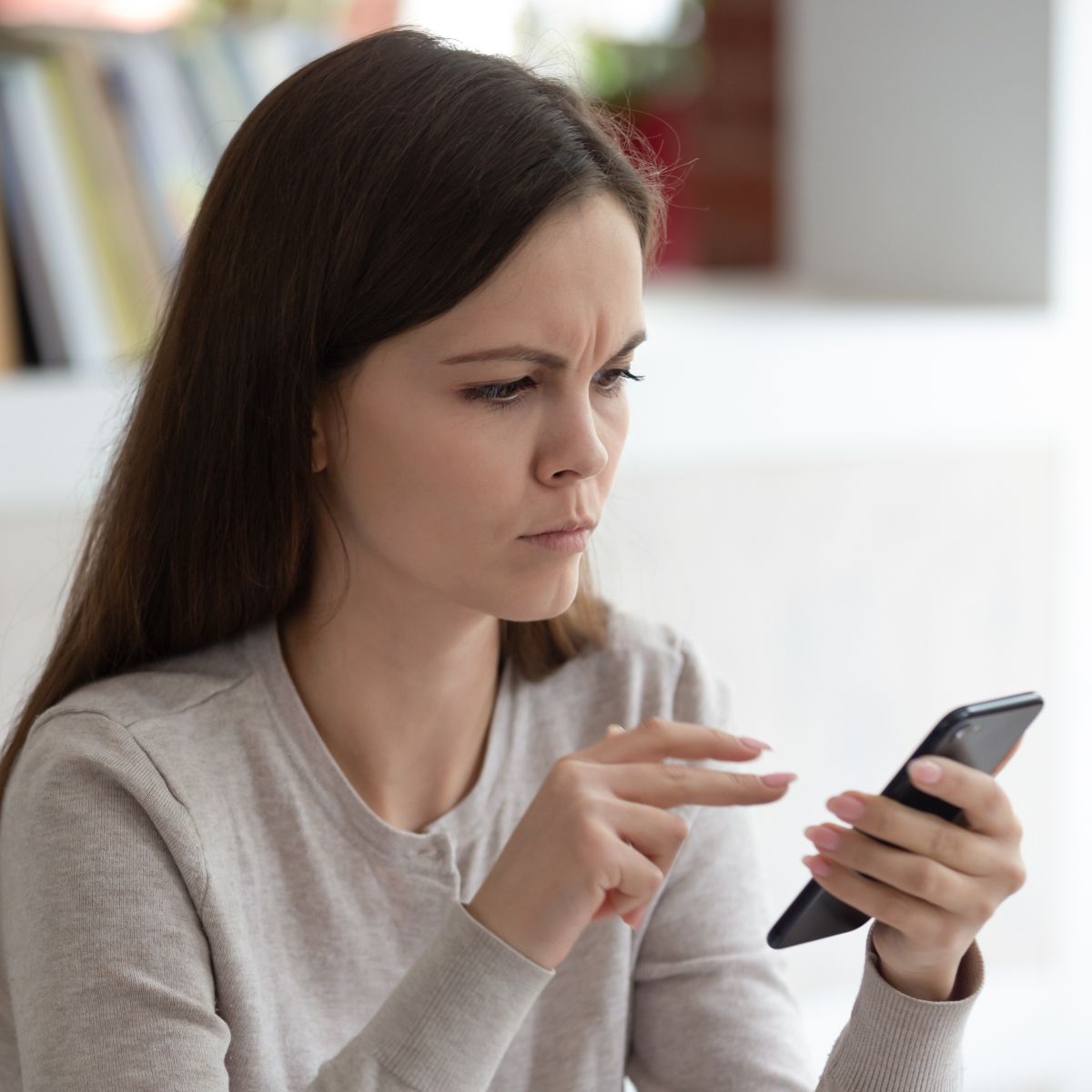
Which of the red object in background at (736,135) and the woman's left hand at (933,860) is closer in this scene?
the woman's left hand at (933,860)

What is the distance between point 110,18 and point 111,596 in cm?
Answer: 122

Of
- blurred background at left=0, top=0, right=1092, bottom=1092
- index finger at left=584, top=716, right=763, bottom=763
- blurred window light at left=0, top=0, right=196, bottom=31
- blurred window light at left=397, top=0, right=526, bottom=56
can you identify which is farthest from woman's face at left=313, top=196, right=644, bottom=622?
blurred window light at left=397, top=0, right=526, bottom=56

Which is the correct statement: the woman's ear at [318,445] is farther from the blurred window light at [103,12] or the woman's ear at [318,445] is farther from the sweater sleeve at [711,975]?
the blurred window light at [103,12]

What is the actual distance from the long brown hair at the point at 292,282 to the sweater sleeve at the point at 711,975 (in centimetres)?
36

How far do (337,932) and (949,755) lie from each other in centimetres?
43

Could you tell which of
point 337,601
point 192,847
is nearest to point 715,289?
point 337,601

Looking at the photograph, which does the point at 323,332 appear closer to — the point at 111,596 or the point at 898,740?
the point at 111,596

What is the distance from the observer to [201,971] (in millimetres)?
968

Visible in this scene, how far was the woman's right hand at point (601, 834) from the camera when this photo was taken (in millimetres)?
894

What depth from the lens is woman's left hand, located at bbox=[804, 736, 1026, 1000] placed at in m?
→ 0.91

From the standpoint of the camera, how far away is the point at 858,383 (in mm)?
1948

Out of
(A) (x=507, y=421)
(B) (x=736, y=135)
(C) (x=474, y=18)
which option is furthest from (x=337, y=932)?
(B) (x=736, y=135)

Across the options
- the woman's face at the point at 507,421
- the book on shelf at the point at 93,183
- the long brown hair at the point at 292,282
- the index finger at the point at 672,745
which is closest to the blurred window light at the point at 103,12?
the book on shelf at the point at 93,183

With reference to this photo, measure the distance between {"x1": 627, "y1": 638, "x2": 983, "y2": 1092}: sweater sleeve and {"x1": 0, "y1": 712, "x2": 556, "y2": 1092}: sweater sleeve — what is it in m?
0.27
